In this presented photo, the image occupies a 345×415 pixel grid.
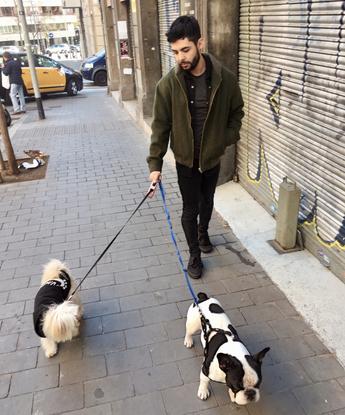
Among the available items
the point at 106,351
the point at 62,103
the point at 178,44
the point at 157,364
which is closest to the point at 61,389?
the point at 106,351

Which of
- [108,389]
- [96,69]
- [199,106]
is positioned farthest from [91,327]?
[96,69]

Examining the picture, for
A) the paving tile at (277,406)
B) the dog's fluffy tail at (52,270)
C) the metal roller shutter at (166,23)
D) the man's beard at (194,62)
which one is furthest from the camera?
the metal roller shutter at (166,23)

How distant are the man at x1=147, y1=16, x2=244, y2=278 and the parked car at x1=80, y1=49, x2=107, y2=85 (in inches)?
644

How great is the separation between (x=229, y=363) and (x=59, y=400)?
4.22 ft

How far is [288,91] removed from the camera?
13.8 ft

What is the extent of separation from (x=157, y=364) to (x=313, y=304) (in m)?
1.46

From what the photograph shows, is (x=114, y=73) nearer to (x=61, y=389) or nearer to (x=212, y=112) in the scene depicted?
(x=212, y=112)

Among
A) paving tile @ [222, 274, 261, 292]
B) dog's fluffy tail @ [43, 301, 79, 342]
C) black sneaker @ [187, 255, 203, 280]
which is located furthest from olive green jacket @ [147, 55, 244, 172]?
dog's fluffy tail @ [43, 301, 79, 342]

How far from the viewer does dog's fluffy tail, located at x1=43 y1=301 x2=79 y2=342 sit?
275 cm

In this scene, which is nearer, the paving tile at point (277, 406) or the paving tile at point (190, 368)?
the paving tile at point (277, 406)

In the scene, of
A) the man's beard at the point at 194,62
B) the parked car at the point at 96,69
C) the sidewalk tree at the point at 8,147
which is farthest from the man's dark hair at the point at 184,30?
the parked car at the point at 96,69

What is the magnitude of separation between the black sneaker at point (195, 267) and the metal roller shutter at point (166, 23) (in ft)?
18.5

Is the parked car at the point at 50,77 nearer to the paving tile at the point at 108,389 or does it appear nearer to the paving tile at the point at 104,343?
the paving tile at the point at 104,343

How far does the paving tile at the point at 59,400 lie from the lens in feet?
8.80
